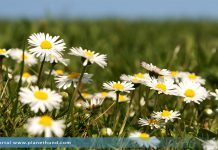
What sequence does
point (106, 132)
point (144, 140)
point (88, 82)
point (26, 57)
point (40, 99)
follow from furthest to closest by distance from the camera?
point (26, 57)
point (88, 82)
point (106, 132)
point (144, 140)
point (40, 99)

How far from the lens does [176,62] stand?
489 centimetres

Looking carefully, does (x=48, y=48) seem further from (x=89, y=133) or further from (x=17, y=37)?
(x=17, y=37)

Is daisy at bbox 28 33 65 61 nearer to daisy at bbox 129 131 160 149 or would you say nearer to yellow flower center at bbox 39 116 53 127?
yellow flower center at bbox 39 116 53 127

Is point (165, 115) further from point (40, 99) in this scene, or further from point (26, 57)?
point (26, 57)

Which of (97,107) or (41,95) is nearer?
(41,95)

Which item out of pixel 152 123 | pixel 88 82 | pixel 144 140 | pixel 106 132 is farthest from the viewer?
pixel 88 82

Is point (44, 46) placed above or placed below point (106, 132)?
above

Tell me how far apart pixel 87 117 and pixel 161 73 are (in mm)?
545

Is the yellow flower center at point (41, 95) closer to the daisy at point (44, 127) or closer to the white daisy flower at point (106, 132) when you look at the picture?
the daisy at point (44, 127)

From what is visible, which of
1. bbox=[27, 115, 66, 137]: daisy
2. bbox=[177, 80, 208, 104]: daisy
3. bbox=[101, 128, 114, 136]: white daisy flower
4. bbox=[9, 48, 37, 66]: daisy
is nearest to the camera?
bbox=[27, 115, 66, 137]: daisy

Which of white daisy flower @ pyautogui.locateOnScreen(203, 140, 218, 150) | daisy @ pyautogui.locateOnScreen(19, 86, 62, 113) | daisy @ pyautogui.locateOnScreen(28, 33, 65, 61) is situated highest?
daisy @ pyautogui.locateOnScreen(28, 33, 65, 61)

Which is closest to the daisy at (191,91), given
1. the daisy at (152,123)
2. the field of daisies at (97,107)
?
the field of daisies at (97,107)

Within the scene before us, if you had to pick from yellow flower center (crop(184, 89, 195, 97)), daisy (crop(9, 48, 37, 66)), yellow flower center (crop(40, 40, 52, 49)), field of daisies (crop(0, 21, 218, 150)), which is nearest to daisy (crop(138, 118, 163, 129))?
field of daisies (crop(0, 21, 218, 150))

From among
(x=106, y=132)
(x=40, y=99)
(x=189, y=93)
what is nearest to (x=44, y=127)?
(x=40, y=99)
